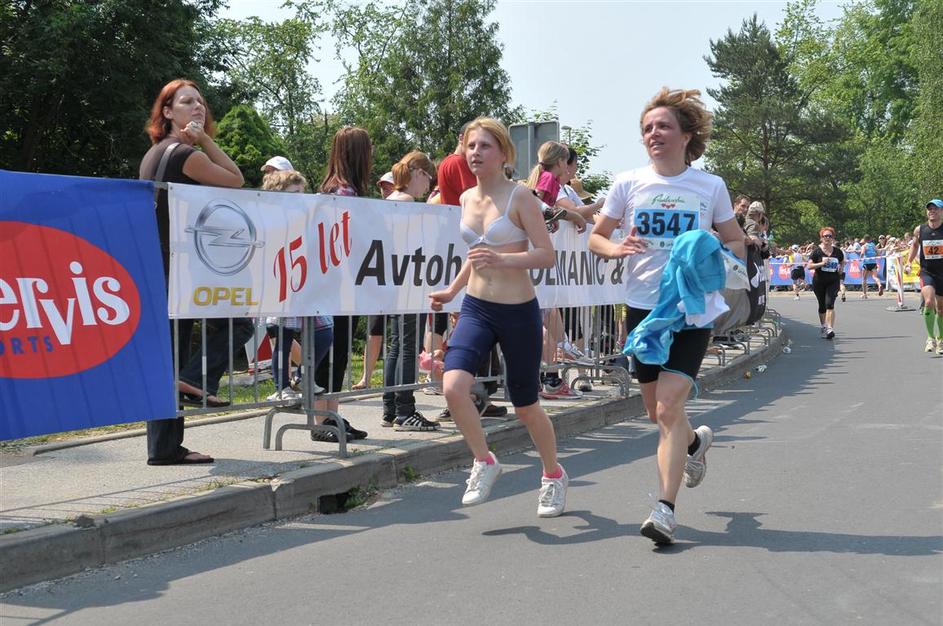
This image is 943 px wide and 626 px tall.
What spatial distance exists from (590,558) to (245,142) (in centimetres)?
2079

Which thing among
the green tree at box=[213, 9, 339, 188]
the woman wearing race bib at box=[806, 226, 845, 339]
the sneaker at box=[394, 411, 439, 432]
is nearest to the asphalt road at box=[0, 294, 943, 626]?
the sneaker at box=[394, 411, 439, 432]

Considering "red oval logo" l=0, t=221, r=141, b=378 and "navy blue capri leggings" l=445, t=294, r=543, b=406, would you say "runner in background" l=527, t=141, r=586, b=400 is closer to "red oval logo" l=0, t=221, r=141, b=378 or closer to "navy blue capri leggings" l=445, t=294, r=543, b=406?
"navy blue capri leggings" l=445, t=294, r=543, b=406

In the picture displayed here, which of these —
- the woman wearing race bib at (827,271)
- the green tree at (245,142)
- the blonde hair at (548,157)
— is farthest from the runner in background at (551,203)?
the green tree at (245,142)

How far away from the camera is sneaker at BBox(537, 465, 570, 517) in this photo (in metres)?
5.93

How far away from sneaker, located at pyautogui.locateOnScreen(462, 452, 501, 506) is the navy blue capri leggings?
14.9 inches

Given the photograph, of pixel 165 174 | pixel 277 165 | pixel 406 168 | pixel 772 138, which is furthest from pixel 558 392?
pixel 772 138

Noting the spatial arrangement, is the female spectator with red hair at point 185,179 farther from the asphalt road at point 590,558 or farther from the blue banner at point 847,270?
the blue banner at point 847,270

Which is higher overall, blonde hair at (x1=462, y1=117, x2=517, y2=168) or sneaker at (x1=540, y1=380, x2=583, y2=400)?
blonde hair at (x1=462, y1=117, x2=517, y2=168)

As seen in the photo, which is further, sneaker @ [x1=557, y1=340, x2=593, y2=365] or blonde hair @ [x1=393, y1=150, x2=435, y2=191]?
sneaker @ [x1=557, y1=340, x2=593, y2=365]

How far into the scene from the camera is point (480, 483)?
19.3 ft

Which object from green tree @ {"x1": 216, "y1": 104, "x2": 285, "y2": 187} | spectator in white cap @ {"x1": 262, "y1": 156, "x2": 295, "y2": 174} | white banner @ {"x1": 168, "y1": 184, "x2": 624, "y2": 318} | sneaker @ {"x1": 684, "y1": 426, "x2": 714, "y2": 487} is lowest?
sneaker @ {"x1": 684, "y1": 426, "x2": 714, "y2": 487}

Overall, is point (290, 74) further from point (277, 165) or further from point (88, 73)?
point (277, 165)

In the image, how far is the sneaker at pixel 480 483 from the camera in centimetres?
586

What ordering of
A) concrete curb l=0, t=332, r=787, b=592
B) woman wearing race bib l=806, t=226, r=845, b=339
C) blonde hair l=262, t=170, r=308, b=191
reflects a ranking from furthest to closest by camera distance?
woman wearing race bib l=806, t=226, r=845, b=339
blonde hair l=262, t=170, r=308, b=191
concrete curb l=0, t=332, r=787, b=592
